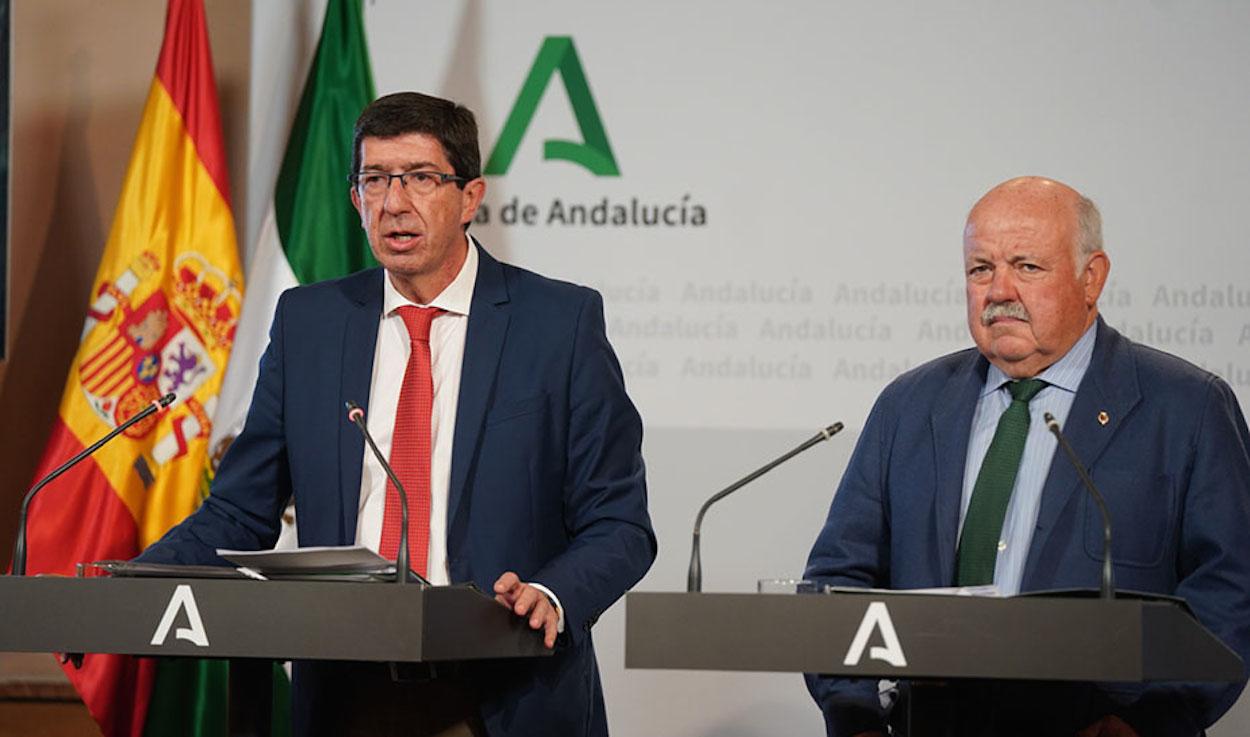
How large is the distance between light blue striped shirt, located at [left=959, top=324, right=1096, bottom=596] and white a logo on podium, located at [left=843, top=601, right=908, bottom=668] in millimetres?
816

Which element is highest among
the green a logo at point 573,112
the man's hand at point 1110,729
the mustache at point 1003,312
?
the green a logo at point 573,112

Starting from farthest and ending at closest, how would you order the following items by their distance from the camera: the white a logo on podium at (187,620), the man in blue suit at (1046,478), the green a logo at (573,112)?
the green a logo at (573,112) → the man in blue suit at (1046,478) → the white a logo on podium at (187,620)

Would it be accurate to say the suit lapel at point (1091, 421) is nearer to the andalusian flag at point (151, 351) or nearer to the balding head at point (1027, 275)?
the balding head at point (1027, 275)

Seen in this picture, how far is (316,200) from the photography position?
5.12 m

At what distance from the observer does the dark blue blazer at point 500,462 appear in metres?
2.99

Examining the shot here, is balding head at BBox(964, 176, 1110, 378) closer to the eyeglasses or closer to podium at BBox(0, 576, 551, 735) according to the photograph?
the eyeglasses

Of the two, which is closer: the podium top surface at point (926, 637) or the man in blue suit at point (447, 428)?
the podium top surface at point (926, 637)

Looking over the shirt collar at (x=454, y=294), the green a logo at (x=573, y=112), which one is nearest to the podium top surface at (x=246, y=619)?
the shirt collar at (x=454, y=294)

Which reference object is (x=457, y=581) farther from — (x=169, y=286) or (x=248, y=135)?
(x=248, y=135)

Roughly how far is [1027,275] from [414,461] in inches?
50.1

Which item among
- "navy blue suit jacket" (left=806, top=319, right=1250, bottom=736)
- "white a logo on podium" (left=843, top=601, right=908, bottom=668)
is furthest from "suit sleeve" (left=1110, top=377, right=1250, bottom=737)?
"white a logo on podium" (left=843, top=601, right=908, bottom=668)

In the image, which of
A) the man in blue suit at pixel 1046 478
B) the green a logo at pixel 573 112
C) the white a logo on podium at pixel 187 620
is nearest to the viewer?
the white a logo on podium at pixel 187 620

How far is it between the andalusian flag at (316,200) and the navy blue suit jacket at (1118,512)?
2.35 metres

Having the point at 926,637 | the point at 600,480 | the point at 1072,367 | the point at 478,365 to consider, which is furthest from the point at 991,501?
the point at 478,365
